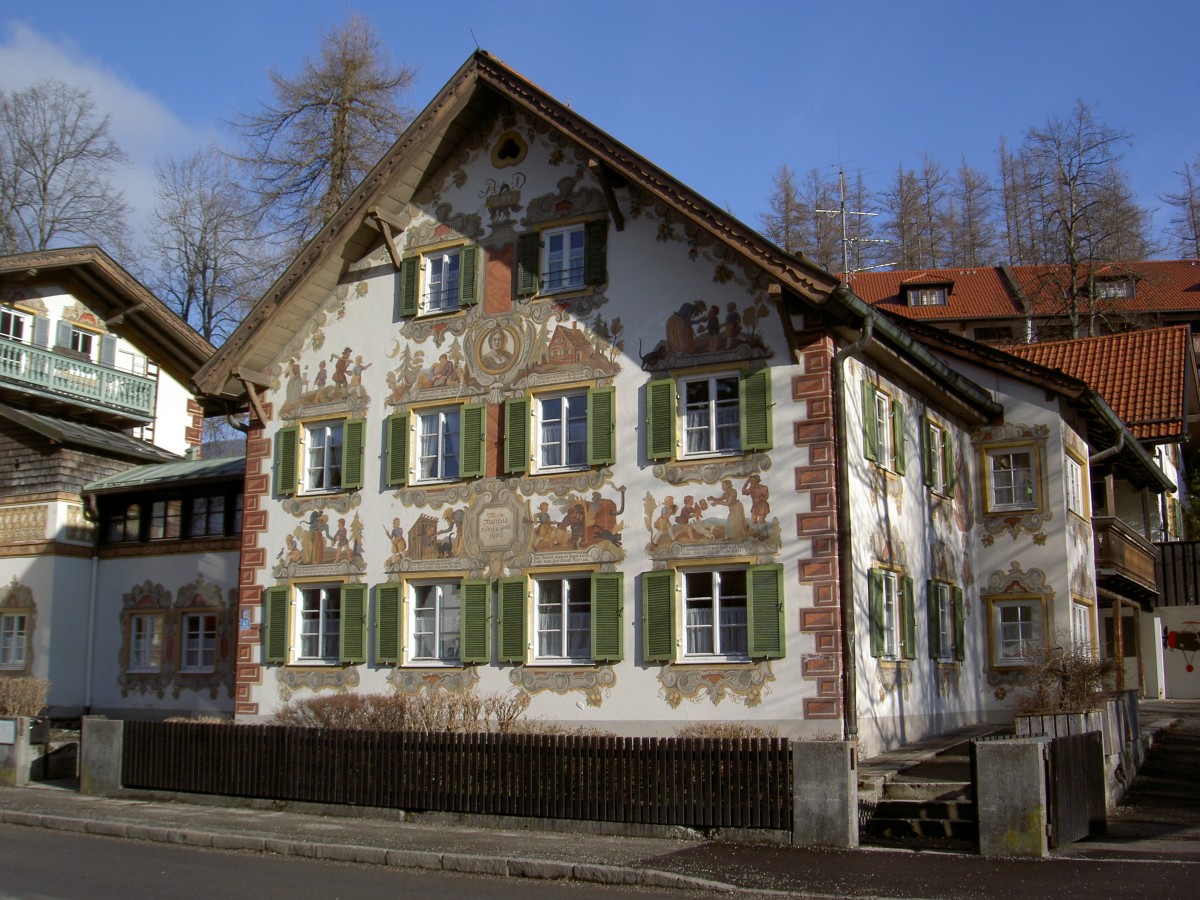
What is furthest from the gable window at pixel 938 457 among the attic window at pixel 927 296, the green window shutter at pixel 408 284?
the attic window at pixel 927 296

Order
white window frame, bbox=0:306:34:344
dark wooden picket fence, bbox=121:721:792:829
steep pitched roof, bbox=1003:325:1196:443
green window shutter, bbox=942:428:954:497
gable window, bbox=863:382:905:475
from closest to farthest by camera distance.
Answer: dark wooden picket fence, bbox=121:721:792:829
gable window, bbox=863:382:905:475
green window shutter, bbox=942:428:954:497
steep pitched roof, bbox=1003:325:1196:443
white window frame, bbox=0:306:34:344

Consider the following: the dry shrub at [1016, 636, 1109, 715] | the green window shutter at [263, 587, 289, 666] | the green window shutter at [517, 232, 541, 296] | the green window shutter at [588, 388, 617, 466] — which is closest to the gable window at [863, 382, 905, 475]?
the green window shutter at [588, 388, 617, 466]

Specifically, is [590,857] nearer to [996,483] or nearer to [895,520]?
[895,520]

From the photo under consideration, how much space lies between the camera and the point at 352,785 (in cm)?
1614

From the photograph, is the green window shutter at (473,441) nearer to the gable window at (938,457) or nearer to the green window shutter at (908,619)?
the green window shutter at (908,619)

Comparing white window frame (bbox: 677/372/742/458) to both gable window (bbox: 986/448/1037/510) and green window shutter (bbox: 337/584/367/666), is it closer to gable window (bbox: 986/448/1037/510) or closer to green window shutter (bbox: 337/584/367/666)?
green window shutter (bbox: 337/584/367/666)

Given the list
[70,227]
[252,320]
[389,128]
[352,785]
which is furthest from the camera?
[70,227]

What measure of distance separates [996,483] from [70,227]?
30895 millimetres

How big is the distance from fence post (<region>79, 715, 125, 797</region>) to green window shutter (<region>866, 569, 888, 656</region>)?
10817 millimetres

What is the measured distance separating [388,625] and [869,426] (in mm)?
8407

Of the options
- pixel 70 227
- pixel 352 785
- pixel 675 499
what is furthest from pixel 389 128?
pixel 352 785

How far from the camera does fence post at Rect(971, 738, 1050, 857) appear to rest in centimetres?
1216

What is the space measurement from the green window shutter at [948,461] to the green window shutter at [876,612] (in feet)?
16.9

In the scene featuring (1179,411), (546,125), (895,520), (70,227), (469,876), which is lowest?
(469,876)
